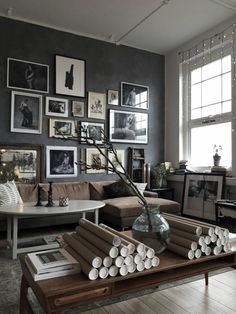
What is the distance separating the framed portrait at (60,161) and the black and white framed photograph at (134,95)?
1460 mm

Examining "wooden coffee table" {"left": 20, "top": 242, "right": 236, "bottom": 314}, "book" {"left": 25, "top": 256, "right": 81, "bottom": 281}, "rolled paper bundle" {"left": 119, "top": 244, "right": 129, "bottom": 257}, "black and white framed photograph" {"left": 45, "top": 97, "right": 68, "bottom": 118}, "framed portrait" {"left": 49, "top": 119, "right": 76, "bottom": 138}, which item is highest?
"black and white framed photograph" {"left": 45, "top": 97, "right": 68, "bottom": 118}

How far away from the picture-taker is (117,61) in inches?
212

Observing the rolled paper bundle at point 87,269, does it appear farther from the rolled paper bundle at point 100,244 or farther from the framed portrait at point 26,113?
the framed portrait at point 26,113

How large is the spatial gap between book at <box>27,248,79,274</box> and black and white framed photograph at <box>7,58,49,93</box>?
11.9 ft

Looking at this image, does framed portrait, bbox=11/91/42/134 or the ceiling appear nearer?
the ceiling

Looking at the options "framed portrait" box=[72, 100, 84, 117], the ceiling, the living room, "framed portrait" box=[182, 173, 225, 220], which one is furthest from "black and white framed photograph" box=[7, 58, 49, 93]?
"framed portrait" box=[182, 173, 225, 220]

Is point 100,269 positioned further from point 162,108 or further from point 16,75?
point 162,108

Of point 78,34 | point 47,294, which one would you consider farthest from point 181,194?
point 47,294

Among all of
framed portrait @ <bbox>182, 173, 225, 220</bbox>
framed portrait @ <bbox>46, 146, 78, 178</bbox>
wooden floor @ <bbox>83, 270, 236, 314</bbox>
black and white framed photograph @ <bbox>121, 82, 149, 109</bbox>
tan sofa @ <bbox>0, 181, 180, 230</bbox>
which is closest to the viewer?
wooden floor @ <bbox>83, 270, 236, 314</bbox>

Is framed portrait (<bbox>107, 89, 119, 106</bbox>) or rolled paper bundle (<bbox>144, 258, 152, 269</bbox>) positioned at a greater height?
framed portrait (<bbox>107, 89, 119, 106</bbox>)

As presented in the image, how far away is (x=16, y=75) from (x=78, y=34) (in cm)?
140

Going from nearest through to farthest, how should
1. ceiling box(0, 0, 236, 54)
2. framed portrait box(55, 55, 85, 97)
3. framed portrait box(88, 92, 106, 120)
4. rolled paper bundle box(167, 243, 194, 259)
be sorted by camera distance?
rolled paper bundle box(167, 243, 194, 259), ceiling box(0, 0, 236, 54), framed portrait box(55, 55, 85, 97), framed portrait box(88, 92, 106, 120)

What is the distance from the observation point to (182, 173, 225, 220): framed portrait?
4508mm

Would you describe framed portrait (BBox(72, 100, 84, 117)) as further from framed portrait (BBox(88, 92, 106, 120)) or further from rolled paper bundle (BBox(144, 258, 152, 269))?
rolled paper bundle (BBox(144, 258, 152, 269))
